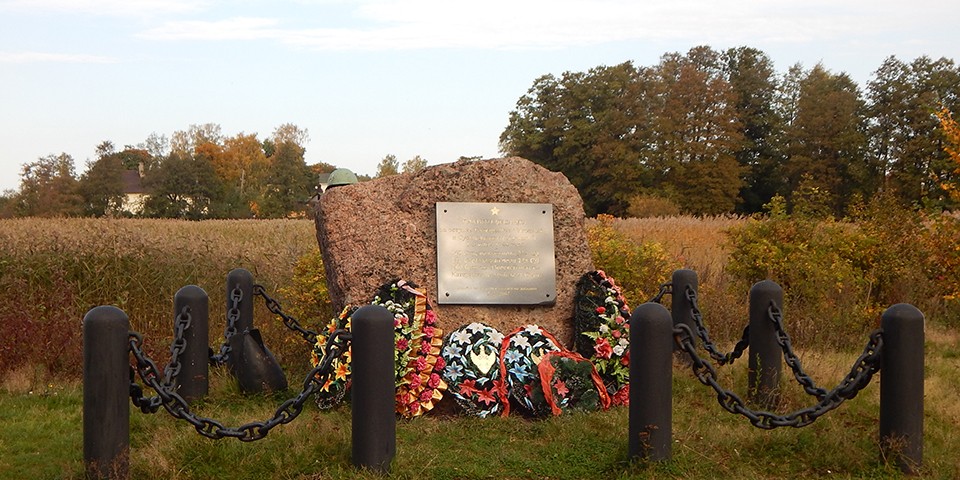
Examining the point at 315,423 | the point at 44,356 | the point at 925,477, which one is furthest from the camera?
the point at 44,356

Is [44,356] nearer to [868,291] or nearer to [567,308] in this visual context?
[567,308]

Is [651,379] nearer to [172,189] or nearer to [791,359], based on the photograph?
[791,359]

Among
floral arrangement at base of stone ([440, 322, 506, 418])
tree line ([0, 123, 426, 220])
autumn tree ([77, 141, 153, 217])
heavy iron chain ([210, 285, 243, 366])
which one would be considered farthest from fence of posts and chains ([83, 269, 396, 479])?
autumn tree ([77, 141, 153, 217])

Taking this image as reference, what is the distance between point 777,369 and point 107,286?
7883 millimetres

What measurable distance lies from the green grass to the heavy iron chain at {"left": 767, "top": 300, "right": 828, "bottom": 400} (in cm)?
52

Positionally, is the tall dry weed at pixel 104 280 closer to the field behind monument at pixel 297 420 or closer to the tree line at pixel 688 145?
the field behind monument at pixel 297 420

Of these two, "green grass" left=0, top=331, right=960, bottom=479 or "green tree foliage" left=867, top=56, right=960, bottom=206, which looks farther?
"green tree foliage" left=867, top=56, right=960, bottom=206

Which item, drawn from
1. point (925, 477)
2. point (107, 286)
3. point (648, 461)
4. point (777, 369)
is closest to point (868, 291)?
point (777, 369)

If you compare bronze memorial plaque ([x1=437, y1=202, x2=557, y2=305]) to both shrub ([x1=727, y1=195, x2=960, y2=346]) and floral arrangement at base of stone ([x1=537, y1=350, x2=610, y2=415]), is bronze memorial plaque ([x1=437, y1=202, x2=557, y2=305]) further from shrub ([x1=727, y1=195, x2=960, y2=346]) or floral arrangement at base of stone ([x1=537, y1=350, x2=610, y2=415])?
shrub ([x1=727, y1=195, x2=960, y2=346])

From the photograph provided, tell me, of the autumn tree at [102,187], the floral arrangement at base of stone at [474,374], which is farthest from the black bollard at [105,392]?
the autumn tree at [102,187]

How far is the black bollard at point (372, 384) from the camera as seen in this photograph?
194 inches

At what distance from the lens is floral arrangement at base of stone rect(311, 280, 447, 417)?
668 cm

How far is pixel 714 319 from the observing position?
10.7 m

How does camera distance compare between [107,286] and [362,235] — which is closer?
[362,235]
